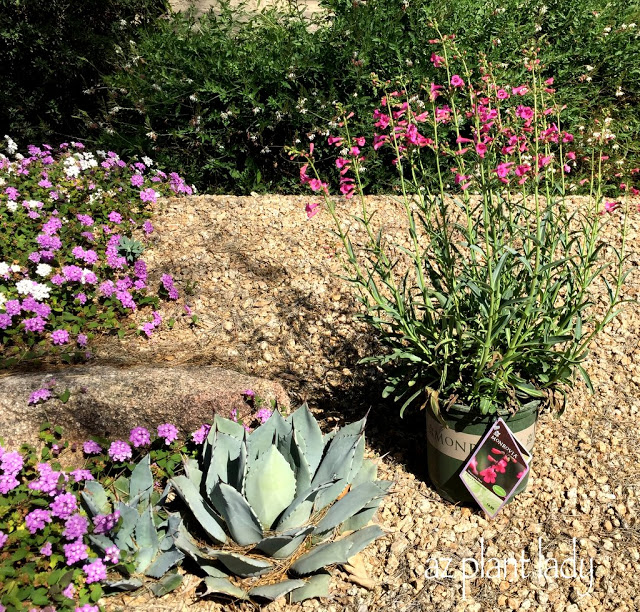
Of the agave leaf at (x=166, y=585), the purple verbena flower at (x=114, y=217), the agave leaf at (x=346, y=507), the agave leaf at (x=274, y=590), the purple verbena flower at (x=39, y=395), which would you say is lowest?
the agave leaf at (x=274, y=590)

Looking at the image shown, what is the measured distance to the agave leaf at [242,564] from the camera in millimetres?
2041

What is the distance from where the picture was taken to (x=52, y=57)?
233 inches

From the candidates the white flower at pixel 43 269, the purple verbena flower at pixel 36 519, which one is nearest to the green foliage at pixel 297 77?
the white flower at pixel 43 269

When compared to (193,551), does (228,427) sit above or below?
above

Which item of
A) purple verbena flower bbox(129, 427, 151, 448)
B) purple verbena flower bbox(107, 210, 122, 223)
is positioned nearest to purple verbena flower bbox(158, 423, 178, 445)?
purple verbena flower bbox(129, 427, 151, 448)

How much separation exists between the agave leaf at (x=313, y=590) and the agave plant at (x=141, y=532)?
405 mm

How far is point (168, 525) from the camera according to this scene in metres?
2.22

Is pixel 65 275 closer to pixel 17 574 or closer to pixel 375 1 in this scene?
pixel 17 574

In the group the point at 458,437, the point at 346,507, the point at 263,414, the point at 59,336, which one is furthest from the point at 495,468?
the point at 59,336

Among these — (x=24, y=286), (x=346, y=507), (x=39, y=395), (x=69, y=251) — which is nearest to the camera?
(x=346, y=507)

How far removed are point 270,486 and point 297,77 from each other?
3449 millimetres

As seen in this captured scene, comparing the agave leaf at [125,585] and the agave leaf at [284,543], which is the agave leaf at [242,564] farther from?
the agave leaf at [125,585]

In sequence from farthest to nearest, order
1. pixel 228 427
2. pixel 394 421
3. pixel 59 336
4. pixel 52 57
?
pixel 52 57
pixel 59 336
pixel 394 421
pixel 228 427

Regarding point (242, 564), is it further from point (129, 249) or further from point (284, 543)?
point (129, 249)
